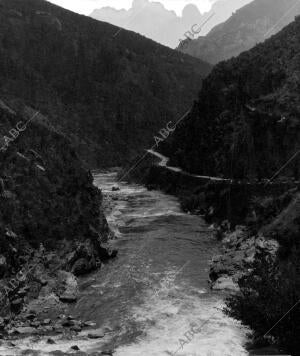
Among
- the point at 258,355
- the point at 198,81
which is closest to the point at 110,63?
the point at 198,81

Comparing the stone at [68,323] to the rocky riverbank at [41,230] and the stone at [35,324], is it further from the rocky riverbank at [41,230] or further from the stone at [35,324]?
the stone at [35,324]

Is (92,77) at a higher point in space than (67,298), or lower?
Answer: higher

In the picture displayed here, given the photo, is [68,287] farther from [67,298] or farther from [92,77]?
[92,77]

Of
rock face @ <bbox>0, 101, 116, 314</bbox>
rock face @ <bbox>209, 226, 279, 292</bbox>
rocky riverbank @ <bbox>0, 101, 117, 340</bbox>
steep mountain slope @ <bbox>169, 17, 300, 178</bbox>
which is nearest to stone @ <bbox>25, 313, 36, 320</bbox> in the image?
rocky riverbank @ <bbox>0, 101, 117, 340</bbox>

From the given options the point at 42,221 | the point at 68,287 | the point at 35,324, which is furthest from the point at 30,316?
the point at 42,221

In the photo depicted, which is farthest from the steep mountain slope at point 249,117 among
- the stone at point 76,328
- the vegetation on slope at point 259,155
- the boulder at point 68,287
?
the stone at point 76,328

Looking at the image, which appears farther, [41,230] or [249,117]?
[249,117]
